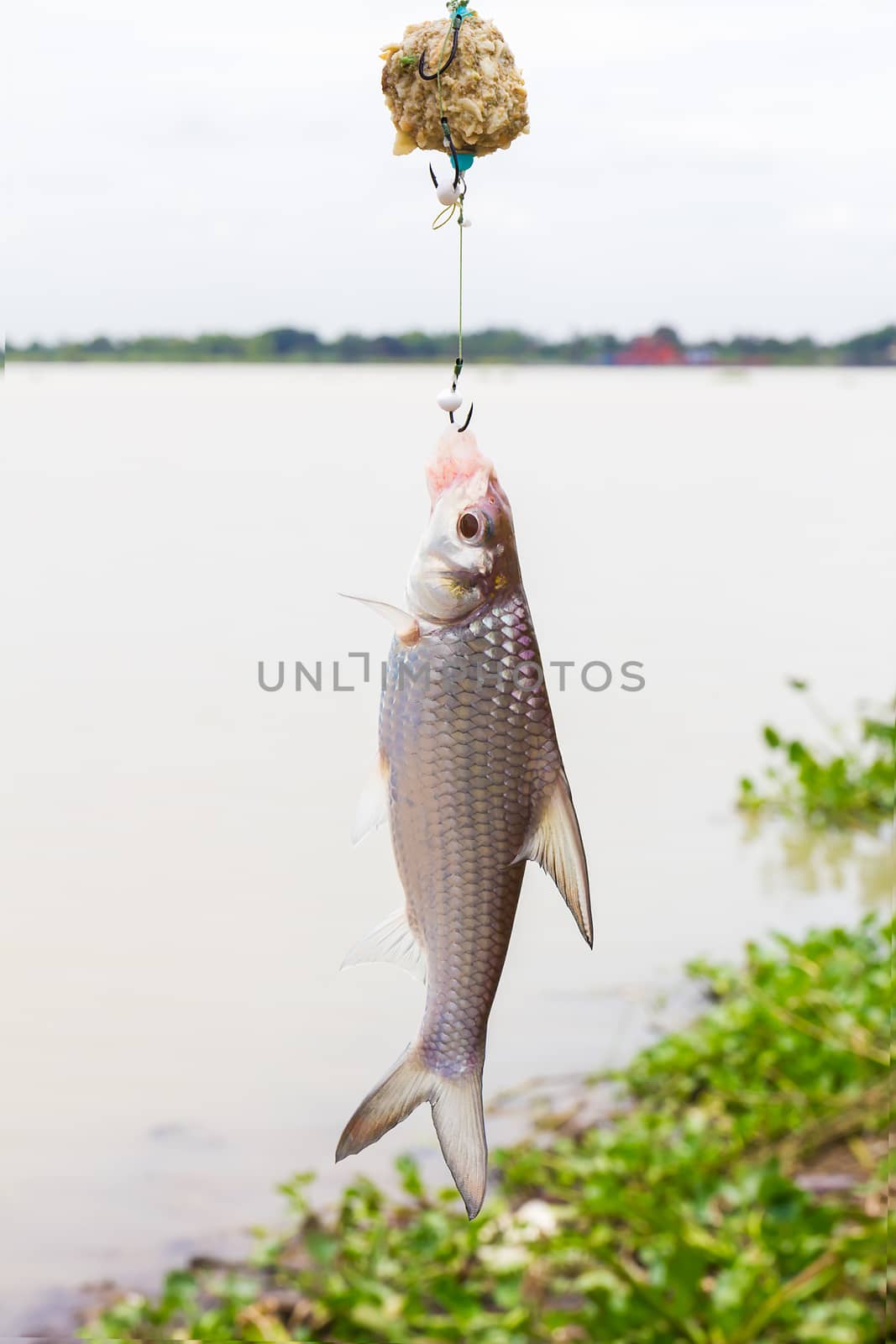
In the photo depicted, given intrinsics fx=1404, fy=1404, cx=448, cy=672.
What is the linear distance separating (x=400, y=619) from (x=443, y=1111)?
381 millimetres

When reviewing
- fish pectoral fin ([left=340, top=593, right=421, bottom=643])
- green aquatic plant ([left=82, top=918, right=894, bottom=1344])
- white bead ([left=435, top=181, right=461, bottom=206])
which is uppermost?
white bead ([left=435, top=181, right=461, bottom=206])

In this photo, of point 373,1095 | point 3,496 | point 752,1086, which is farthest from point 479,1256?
point 3,496

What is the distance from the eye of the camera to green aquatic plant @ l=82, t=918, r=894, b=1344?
1.90 meters

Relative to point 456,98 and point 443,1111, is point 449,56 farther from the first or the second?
→ point 443,1111

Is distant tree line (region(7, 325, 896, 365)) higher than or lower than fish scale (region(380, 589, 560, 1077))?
higher

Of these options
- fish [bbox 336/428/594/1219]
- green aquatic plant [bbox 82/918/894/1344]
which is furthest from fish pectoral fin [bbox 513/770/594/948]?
green aquatic plant [bbox 82/918/894/1344]

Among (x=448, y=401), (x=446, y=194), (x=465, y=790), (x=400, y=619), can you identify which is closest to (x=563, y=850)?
(x=465, y=790)

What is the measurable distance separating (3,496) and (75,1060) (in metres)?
→ 2.97

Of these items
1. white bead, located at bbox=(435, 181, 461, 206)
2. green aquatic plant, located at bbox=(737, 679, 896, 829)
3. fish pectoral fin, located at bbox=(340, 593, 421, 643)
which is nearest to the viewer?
fish pectoral fin, located at bbox=(340, 593, 421, 643)

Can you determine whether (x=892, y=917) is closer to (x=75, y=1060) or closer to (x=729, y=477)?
(x=75, y=1060)

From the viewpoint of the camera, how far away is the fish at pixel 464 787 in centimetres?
107

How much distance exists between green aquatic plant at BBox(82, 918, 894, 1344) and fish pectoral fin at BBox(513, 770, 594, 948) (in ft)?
3.29

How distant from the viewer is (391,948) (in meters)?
1.13

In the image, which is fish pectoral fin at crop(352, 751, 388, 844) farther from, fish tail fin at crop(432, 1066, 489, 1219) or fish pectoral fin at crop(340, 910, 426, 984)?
fish tail fin at crop(432, 1066, 489, 1219)
